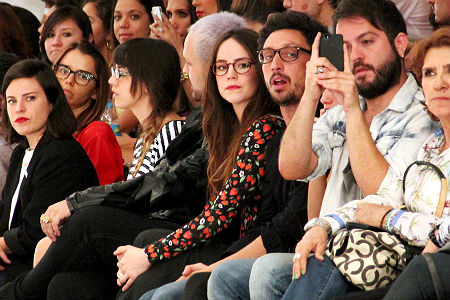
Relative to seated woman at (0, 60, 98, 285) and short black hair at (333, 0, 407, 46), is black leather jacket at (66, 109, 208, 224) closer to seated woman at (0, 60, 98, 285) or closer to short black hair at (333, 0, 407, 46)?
seated woman at (0, 60, 98, 285)

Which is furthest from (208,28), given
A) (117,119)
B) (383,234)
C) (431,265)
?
(431,265)

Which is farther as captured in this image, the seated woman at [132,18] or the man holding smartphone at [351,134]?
the seated woman at [132,18]

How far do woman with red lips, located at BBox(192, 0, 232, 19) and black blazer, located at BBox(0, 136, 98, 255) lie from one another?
48.1 inches

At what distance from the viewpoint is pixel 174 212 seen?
412 cm

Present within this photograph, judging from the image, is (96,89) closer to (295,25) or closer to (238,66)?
(238,66)

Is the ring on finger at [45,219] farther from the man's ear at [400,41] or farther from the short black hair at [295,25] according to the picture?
the man's ear at [400,41]

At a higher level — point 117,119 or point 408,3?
point 408,3

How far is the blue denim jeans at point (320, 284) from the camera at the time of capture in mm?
2875

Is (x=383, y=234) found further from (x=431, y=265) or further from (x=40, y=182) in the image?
(x=40, y=182)

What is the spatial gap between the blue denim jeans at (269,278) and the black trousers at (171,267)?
0.64 meters

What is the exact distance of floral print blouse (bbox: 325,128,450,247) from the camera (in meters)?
2.86

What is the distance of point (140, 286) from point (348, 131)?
1051 mm

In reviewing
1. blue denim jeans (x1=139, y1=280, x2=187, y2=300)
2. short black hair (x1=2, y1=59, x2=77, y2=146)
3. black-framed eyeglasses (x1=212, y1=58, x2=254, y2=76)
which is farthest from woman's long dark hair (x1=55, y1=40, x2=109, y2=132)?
blue denim jeans (x1=139, y1=280, x2=187, y2=300)

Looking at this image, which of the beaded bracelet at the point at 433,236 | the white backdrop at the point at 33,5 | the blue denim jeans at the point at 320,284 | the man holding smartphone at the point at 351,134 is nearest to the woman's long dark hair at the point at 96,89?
the man holding smartphone at the point at 351,134
